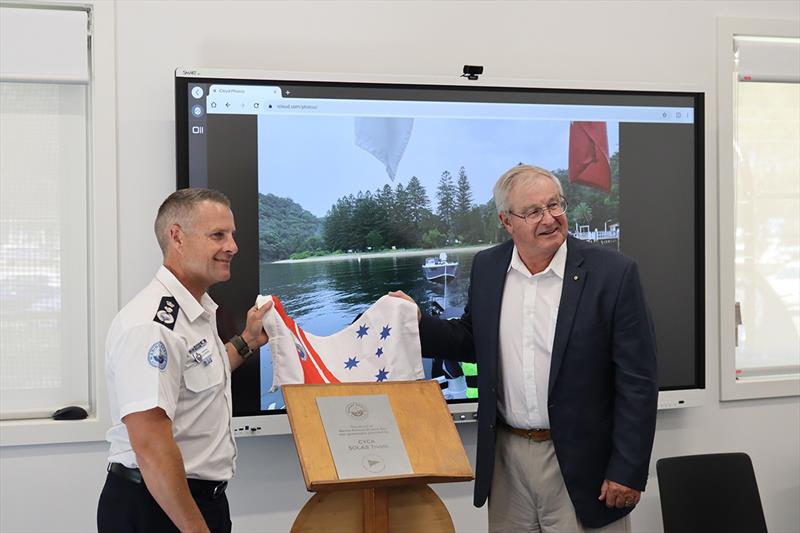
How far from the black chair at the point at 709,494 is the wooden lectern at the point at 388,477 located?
117 cm

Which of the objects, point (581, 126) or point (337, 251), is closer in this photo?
point (337, 251)

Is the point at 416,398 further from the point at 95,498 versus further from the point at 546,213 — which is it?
the point at 95,498

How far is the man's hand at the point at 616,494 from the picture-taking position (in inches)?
108

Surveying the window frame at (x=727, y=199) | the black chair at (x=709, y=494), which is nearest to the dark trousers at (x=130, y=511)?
the black chair at (x=709, y=494)

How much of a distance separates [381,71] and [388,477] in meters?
1.89

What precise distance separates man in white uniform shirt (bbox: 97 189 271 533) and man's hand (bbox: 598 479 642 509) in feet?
3.97

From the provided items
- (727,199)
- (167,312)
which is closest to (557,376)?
(167,312)

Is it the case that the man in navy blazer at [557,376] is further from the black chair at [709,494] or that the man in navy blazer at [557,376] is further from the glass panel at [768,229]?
the glass panel at [768,229]

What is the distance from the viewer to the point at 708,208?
13.3ft

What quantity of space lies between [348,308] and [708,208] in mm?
1821

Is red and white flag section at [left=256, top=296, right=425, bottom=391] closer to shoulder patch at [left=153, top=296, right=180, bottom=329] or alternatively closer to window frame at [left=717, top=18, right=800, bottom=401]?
shoulder patch at [left=153, top=296, right=180, bottom=329]

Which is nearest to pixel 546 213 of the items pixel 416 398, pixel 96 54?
pixel 416 398

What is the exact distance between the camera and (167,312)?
234cm

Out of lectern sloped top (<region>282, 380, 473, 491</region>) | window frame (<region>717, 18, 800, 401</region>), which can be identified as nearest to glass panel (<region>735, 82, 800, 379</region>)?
window frame (<region>717, 18, 800, 401</region>)
